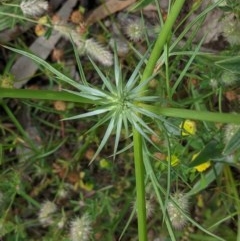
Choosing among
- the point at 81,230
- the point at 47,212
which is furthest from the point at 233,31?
the point at 47,212

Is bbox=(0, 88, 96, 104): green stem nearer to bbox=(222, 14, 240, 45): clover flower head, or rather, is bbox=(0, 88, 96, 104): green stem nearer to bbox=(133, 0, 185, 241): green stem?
bbox=(133, 0, 185, 241): green stem

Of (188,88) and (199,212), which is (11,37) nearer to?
(188,88)

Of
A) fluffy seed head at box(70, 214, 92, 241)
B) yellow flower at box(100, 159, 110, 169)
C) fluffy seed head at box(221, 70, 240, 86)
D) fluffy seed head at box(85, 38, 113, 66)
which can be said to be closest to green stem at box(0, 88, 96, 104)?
fluffy seed head at box(221, 70, 240, 86)

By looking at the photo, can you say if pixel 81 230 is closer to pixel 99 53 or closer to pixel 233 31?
pixel 99 53

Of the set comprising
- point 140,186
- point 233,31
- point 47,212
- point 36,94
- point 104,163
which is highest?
point 36,94

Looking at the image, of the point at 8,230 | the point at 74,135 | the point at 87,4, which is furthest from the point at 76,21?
the point at 8,230

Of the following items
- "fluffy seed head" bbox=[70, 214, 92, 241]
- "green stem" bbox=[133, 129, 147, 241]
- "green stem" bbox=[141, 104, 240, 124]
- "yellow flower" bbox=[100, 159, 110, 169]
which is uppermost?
"green stem" bbox=[141, 104, 240, 124]

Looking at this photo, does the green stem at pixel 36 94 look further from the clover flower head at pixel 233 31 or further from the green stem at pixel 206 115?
the clover flower head at pixel 233 31

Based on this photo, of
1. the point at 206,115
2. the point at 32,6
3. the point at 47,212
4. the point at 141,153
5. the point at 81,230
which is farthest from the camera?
the point at 47,212
